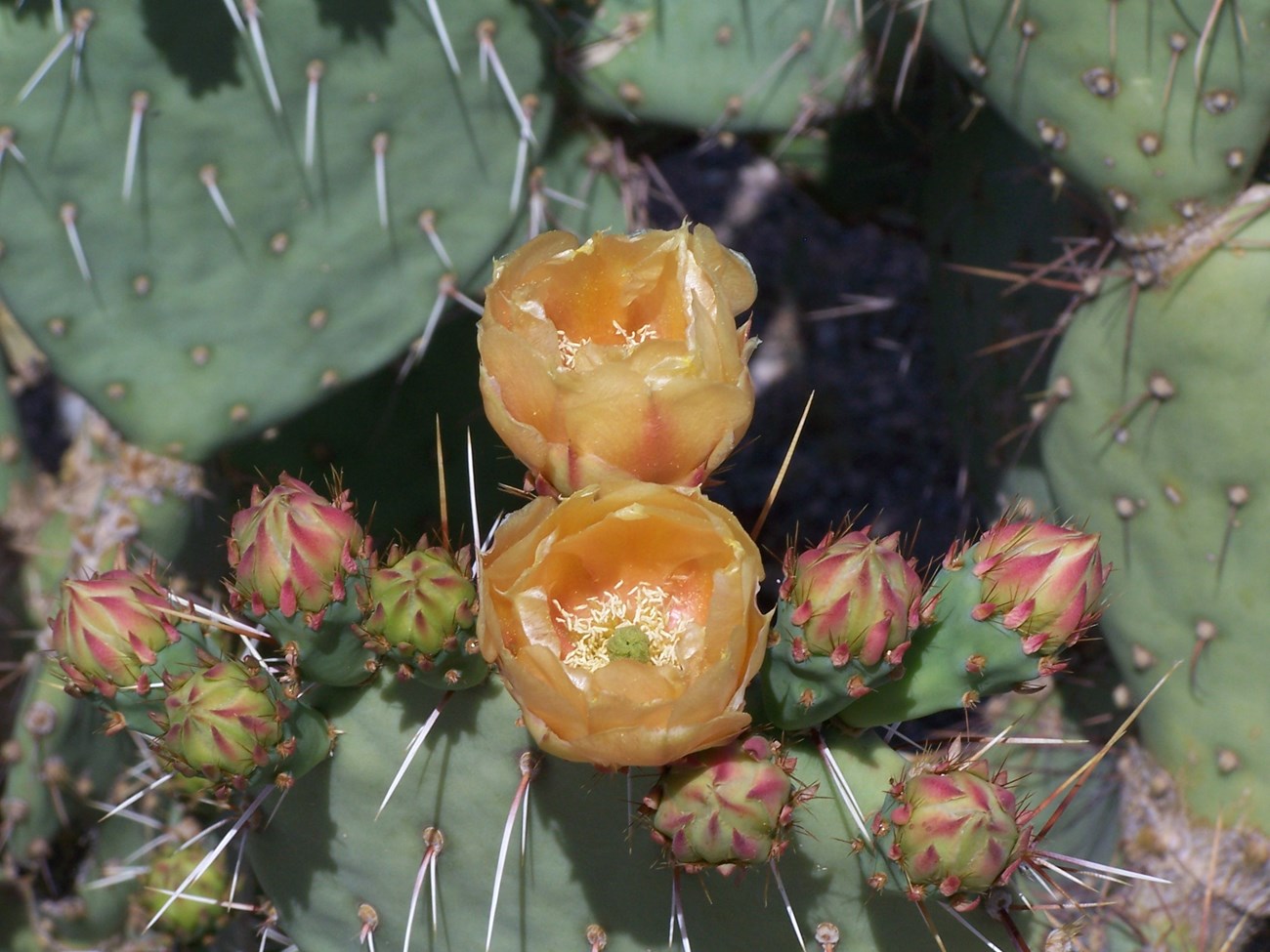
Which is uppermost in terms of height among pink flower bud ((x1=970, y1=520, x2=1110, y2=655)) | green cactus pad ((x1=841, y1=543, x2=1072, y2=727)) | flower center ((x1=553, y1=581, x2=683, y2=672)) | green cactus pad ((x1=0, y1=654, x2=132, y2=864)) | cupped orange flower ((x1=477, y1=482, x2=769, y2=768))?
cupped orange flower ((x1=477, y1=482, x2=769, y2=768))

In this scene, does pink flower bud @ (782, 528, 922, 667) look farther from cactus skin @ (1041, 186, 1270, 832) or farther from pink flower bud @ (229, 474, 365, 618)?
cactus skin @ (1041, 186, 1270, 832)

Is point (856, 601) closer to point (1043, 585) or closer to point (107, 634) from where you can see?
point (1043, 585)

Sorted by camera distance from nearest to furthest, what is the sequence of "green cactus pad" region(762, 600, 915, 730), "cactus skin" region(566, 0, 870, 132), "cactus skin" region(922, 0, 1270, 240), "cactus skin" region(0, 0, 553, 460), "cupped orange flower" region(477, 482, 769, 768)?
"cupped orange flower" region(477, 482, 769, 768) < "green cactus pad" region(762, 600, 915, 730) < "cactus skin" region(922, 0, 1270, 240) < "cactus skin" region(0, 0, 553, 460) < "cactus skin" region(566, 0, 870, 132)

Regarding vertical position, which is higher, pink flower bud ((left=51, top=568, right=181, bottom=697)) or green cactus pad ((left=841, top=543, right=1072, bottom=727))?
pink flower bud ((left=51, top=568, right=181, bottom=697))

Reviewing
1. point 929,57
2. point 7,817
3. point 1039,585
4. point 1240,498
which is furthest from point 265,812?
point 929,57

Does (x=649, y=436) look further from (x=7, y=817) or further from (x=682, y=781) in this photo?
(x=7, y=817)

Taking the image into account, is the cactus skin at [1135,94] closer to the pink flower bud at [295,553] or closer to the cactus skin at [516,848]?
the cactus skin at [516,848]

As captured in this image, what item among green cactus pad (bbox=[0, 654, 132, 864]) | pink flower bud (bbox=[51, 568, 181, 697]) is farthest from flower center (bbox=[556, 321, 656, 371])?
green cactus pad (bbox=[0, 654, 132, 864])
